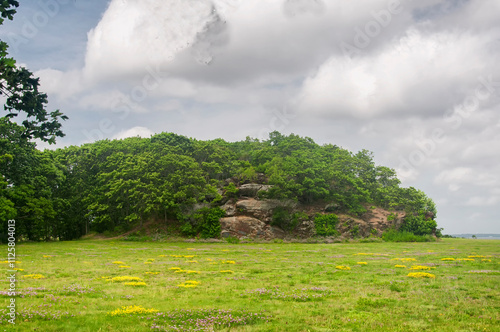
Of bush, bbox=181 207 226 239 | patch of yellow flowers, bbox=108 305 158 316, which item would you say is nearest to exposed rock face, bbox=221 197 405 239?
bush, bbox=181 207 226 239

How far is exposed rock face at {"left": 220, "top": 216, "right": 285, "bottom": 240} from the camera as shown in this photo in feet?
226

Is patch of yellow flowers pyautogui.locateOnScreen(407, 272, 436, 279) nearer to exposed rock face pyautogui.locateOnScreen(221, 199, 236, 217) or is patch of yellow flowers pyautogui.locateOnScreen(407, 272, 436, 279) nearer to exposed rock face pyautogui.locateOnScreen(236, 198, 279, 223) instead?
exposed rock face pyautogui.locateOnScreen(236, 198, 279, 223)

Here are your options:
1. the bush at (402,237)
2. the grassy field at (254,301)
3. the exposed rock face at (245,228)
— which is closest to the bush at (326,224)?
the exposed rock face at (245,228)

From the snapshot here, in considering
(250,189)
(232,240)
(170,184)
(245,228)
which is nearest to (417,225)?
(250,189)

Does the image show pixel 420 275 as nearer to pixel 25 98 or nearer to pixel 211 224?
pixel 25 98

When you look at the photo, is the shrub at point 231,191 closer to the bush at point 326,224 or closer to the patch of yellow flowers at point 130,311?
the bush at point 326,224

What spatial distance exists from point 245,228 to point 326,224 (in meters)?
17.9

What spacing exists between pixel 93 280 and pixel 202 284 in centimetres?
658

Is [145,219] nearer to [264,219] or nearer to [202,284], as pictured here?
[264,219]

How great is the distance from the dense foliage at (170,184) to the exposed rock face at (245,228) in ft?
7.11

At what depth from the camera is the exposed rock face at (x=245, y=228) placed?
68750mm

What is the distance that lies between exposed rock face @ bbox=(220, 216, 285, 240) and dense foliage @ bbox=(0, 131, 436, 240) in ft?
7.11

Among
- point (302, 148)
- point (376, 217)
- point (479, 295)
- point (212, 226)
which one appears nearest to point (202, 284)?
point (479, 295)

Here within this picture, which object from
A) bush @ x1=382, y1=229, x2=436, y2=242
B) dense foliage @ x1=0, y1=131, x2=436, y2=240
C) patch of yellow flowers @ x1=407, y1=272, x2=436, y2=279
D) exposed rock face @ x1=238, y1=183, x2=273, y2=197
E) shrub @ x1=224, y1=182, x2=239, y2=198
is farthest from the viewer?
exposed rock face @ x1=238, y1=183, x2=273, y2=197
